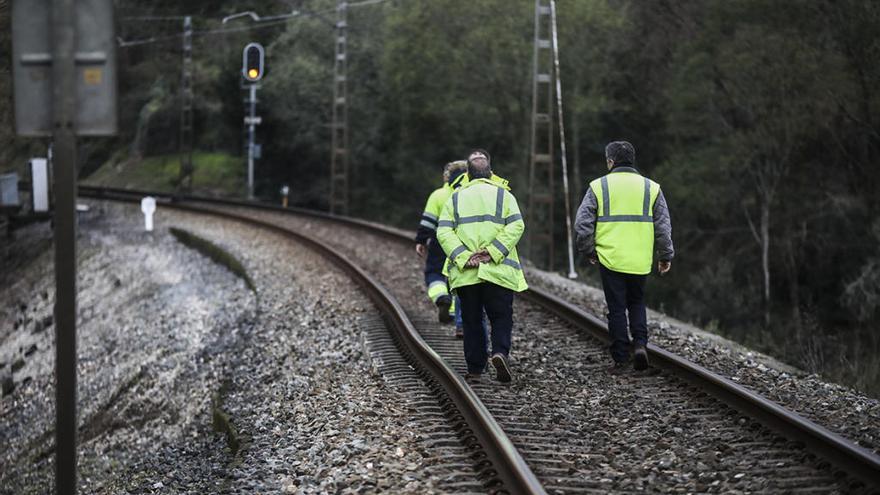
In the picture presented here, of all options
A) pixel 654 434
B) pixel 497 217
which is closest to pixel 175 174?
pixel 497 217

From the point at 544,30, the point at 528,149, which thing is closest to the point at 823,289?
the point at 528,149

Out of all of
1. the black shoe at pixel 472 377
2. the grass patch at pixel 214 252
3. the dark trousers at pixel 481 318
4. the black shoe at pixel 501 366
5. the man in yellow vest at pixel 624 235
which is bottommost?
the grass patch at pixel 214 252

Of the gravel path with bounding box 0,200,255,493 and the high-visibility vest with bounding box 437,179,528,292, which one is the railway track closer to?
the high-visibility vest with bounding box 437,179,528,292

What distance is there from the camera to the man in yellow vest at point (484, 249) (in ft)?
27.4

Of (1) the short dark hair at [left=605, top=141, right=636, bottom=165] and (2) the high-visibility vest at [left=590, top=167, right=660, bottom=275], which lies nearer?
(2) the high-visibility vest at [left=590, top=167, right=660, bottom=275]

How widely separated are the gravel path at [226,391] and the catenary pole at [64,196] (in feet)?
5.09

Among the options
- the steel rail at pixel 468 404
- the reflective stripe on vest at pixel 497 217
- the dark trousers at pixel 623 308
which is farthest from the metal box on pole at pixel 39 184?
the dark trousers at pixel 623 308

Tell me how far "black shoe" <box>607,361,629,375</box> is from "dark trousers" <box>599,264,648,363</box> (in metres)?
0.03

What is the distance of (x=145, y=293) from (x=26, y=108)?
1439 centimetres

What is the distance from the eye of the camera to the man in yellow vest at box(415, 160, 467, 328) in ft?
32.4

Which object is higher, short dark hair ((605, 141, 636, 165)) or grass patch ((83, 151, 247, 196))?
short dark hair ((605, 141, 636, 165))

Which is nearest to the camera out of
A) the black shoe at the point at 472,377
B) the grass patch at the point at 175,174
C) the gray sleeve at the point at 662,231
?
the black shoe at the point at 472,377

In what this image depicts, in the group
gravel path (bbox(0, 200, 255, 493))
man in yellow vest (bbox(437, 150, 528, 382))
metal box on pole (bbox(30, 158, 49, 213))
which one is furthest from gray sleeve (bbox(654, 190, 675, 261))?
metal box on pole (bbox(30, 158, 49, 213))

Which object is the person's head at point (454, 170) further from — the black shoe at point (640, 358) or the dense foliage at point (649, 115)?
the dense foliage at point (649, 115)
